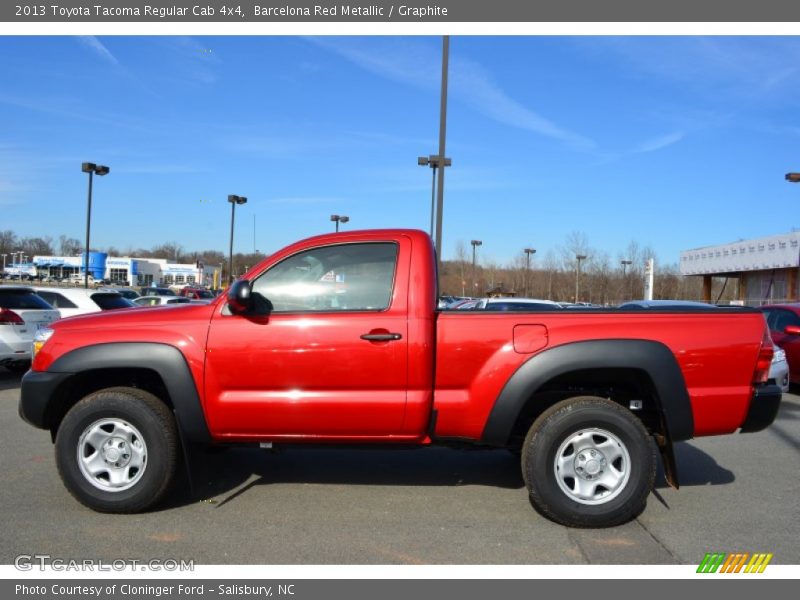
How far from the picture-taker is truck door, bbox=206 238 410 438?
4242 millimetres

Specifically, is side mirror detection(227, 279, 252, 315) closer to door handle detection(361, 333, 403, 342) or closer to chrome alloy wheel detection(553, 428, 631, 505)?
door handle detection(361, 333, 403, 342)

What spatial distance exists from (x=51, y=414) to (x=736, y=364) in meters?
4.80

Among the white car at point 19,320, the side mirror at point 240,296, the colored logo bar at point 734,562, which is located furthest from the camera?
the white car at point 19,320

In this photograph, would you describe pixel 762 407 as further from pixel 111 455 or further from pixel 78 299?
pixel 78 299

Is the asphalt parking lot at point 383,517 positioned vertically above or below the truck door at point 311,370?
below

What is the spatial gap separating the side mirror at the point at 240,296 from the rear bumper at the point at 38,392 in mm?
1290

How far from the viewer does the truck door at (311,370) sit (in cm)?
A: 424

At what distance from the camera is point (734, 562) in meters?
3.78

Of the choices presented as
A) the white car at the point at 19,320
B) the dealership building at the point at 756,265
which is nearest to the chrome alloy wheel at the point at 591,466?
the white car at the point at 19,320

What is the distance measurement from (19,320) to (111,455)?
701 cm

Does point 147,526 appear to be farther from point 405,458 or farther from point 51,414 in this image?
point 405,458

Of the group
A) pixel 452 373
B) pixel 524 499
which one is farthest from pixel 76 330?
pixel 524 499

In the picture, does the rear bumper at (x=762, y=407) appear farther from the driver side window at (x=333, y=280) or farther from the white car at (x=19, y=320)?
the white car at (x=19, y=320)

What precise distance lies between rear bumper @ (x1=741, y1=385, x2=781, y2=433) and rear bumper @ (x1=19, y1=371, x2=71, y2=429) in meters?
4.71
